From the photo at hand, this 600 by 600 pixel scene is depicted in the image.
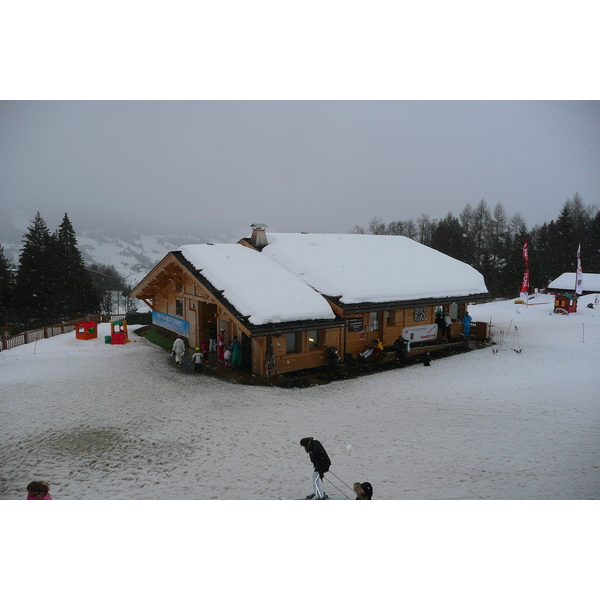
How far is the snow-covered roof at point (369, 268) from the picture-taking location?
13.8 metres

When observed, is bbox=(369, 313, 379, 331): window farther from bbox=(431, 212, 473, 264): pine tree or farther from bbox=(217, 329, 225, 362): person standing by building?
bbox=(431, 212, 473, 264): pine tree

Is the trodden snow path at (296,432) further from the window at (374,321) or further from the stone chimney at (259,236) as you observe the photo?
→ the stone chimney at (259,236)

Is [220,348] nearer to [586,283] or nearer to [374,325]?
[374,325]

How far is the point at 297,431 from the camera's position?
26.5 ft

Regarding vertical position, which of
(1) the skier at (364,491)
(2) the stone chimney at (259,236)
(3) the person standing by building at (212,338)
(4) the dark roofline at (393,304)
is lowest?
(1) the skier at (364,491)

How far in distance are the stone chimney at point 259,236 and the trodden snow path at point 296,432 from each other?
22.0ft

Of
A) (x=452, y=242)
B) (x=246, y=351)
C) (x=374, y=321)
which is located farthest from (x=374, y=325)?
(x=452, y=242)

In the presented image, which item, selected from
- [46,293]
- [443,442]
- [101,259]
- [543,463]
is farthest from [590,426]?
[46,293]

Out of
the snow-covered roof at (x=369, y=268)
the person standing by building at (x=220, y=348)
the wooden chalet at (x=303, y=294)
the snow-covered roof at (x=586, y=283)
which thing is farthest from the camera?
the snow-covered roof at (x=586, y=283)

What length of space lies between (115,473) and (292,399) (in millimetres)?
4384

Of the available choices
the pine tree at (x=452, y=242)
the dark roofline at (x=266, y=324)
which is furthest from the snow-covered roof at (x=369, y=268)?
the pine tree at (x=452, y=242)

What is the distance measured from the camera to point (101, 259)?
13.7 m

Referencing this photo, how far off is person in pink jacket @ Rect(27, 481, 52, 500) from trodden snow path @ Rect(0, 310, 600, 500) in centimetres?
41

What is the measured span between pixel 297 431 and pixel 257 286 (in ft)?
18.7
